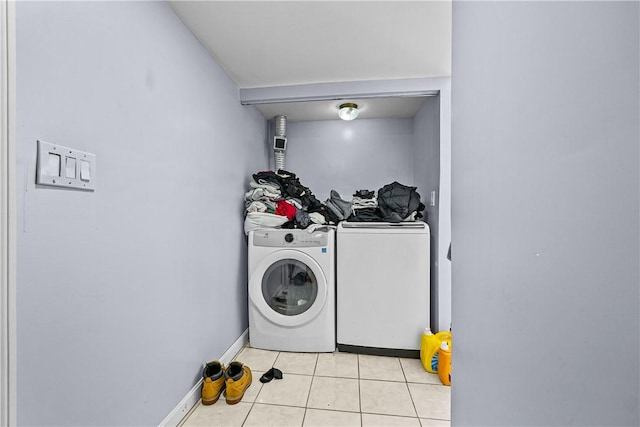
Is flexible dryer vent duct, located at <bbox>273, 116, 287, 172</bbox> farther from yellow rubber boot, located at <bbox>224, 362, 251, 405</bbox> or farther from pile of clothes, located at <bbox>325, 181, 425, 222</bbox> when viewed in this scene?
yellow rubber boot, located at <bbox>224, 362, 251, 405</bbox>

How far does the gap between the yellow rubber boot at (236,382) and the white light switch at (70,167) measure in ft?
4.33

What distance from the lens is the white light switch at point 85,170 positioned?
928 millimetres

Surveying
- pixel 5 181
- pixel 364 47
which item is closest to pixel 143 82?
pixel 5 181

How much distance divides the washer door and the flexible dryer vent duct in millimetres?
1072

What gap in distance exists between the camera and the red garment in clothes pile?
2.37 m

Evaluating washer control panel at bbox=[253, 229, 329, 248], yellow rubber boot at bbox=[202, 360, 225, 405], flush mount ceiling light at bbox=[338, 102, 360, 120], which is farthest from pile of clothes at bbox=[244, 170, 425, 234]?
yellow rubber boot at bbox=[202, 360, 225, 405]

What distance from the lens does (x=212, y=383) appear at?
162 cm

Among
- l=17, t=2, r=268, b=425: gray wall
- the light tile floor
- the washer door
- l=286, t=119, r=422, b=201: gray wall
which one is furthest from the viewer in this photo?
l=286, t=119, r=422, b=201: gray wall

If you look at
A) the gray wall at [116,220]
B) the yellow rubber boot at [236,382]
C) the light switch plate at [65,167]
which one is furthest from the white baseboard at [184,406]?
the light switch plate at [65,167]

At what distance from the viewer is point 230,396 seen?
161 centimetres

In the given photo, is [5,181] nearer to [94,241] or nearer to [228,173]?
[94,241]

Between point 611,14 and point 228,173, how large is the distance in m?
2.05

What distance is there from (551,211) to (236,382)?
5.73 ft

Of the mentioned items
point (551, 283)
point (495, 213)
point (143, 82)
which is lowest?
point (551, 283)
